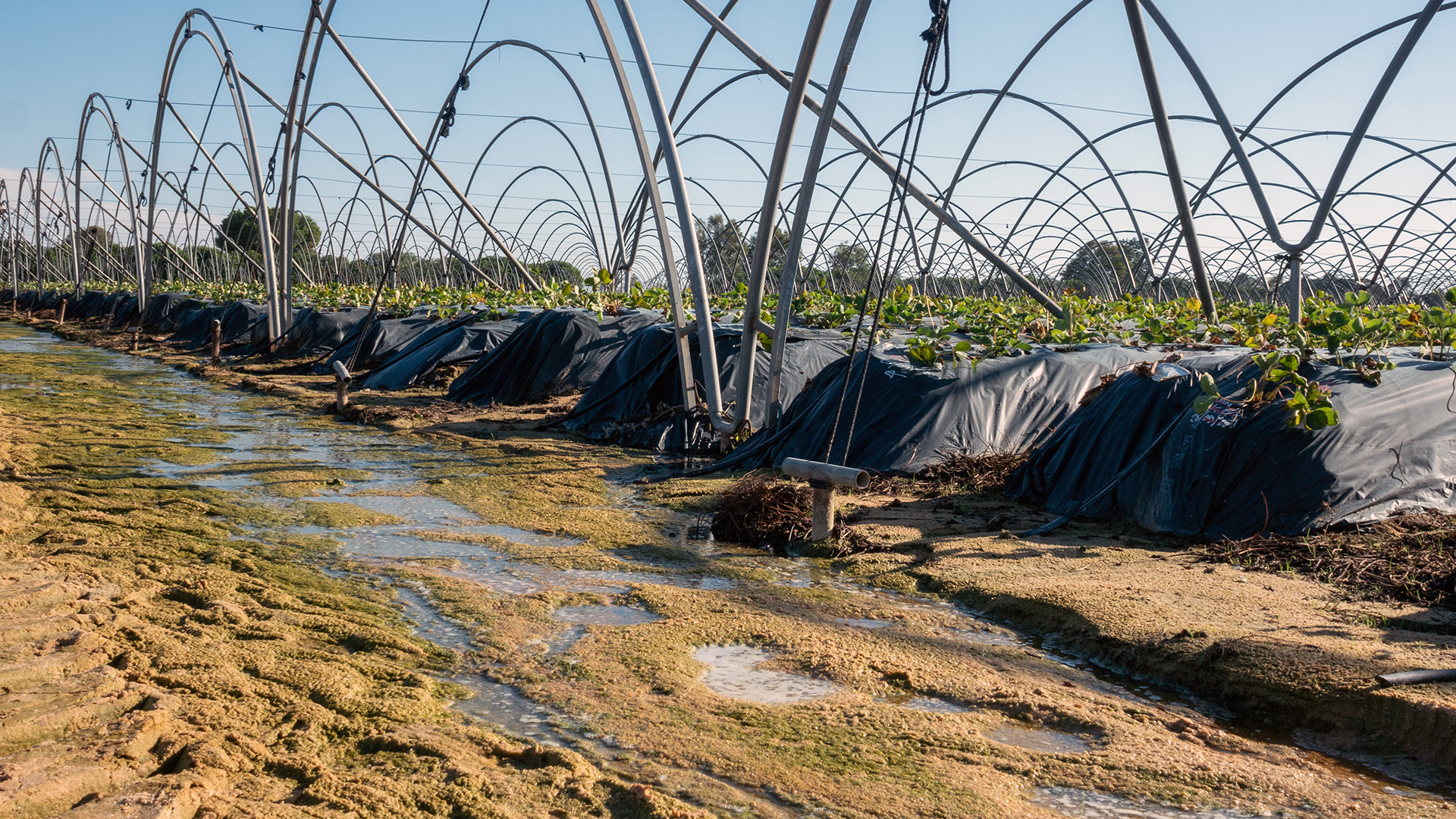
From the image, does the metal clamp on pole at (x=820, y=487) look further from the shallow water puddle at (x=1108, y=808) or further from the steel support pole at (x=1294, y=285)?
the steel support pole at (x=1294, y=285)

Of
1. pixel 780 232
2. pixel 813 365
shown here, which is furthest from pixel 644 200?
pixel 780 232

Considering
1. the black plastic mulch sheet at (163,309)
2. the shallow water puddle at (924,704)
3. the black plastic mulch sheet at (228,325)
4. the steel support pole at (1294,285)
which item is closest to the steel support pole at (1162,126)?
the steel support pole at (1294,285)

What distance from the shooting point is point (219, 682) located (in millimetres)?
2928

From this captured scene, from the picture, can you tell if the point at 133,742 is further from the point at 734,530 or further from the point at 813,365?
the point at 813,365

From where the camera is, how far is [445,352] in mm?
13484

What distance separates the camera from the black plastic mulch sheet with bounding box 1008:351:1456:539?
16.1ft

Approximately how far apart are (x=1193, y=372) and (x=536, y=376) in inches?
318

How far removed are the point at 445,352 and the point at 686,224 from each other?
6.56 metres

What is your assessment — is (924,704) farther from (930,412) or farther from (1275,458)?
(930,412)

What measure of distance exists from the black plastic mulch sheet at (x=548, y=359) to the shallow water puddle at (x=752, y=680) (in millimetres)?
8560

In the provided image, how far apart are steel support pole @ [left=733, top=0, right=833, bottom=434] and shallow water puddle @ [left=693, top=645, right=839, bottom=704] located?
4.09 metres

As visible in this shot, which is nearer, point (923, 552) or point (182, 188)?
point (923, 552)

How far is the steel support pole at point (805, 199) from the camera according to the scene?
21.1 ft

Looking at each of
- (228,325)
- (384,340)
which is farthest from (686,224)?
(228,325)
